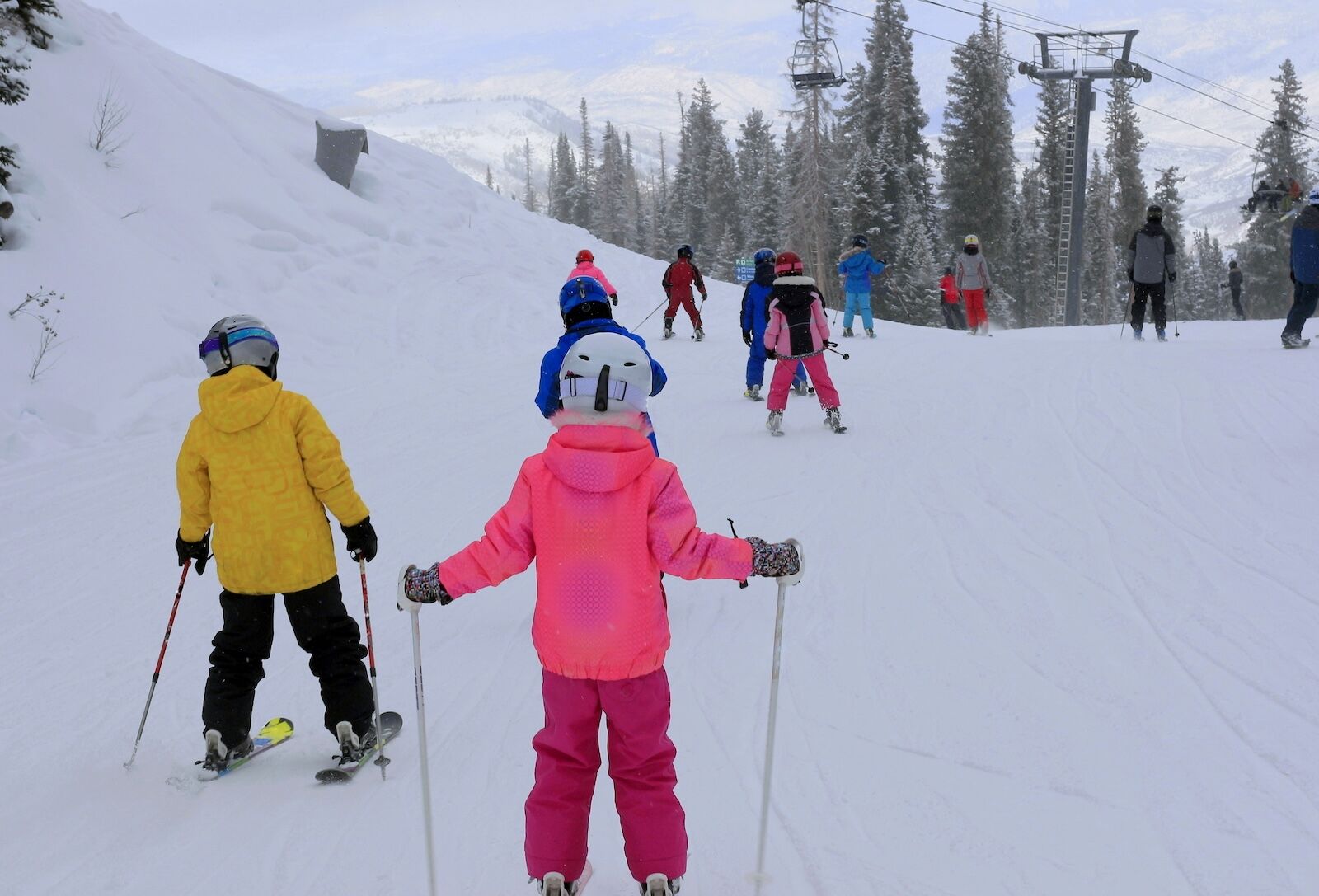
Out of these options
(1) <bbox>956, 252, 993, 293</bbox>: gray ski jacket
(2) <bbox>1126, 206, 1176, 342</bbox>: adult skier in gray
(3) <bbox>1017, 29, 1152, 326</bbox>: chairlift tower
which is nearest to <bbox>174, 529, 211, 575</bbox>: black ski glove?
(2) <bbox>1126, 206, 1176, 342</bbox>: adult skier in gray

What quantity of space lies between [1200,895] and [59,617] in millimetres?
6049

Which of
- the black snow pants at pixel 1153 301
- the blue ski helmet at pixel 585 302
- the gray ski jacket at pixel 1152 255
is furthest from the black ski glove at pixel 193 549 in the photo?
the black snow pants at pixel 1153 301

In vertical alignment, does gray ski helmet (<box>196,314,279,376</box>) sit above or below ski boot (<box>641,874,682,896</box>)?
above

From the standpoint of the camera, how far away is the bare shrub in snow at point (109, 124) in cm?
1653

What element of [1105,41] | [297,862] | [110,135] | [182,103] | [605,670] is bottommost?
[297,862]

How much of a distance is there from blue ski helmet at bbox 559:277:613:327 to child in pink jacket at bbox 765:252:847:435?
501 cm

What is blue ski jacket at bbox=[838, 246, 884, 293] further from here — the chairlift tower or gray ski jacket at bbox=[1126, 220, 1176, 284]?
the chairlift tower

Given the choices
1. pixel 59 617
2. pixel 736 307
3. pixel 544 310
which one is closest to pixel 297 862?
pixel 59 617

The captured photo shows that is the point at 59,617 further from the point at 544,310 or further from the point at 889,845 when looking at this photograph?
the point at 544,310

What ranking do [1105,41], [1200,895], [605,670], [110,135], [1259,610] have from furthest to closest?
[1105,41] → [110,135] → [1259,610] → [1200,895] → [605,670]

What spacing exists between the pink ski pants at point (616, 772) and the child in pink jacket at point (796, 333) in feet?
24.2

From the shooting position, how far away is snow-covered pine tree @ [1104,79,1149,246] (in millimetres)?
50125

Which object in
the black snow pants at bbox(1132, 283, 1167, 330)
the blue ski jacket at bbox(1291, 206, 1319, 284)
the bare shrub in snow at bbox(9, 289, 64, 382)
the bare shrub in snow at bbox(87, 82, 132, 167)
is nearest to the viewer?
the bare shrub in snow at bbox(9, 289, 64, 382)

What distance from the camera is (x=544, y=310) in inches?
789
